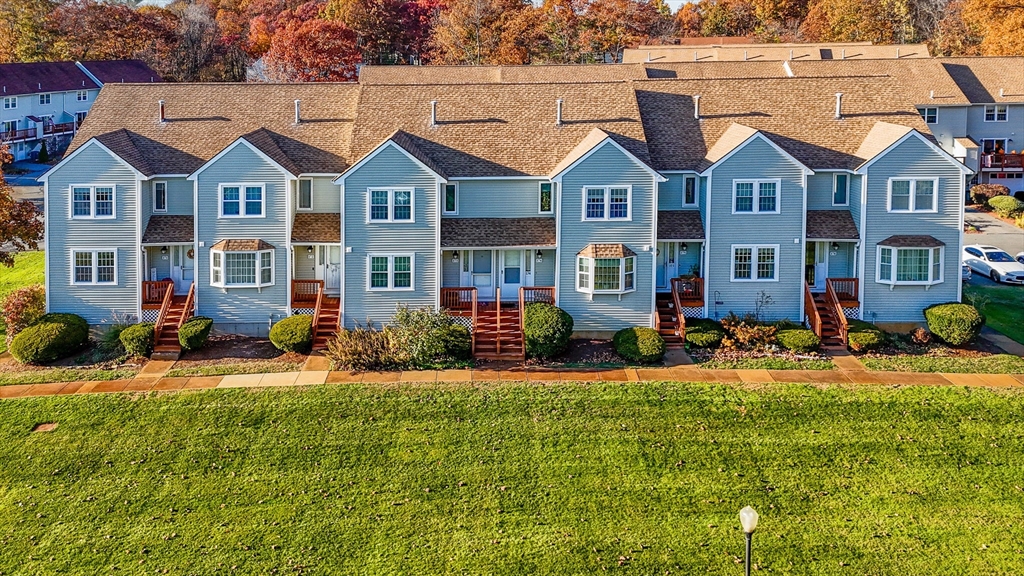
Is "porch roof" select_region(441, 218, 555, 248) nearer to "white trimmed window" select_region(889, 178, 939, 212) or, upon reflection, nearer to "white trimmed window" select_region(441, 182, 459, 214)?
"white trimmed window" select_region(441, 182, 459, 214)

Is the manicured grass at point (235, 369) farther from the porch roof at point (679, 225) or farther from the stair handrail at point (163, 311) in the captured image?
the porch roof at point (679, 225)

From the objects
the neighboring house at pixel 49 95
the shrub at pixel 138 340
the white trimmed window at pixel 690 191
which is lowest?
the shrub at pixel 138 340

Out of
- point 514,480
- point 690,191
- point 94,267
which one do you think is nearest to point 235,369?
point 94,267

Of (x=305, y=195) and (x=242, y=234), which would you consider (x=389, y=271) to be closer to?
(x=305, y=195)

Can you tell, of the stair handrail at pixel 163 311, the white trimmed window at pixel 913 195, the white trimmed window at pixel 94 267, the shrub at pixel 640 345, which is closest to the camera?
the shrub at pixel 640 345

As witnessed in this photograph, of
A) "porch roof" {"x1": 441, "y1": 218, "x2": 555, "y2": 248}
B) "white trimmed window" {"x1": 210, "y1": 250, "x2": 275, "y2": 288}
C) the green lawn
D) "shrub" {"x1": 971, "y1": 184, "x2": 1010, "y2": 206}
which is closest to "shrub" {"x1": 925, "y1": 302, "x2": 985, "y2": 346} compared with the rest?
the green lawn

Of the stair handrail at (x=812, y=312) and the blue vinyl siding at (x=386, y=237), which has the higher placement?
the blue vinyl siding at (x=386, y=237)

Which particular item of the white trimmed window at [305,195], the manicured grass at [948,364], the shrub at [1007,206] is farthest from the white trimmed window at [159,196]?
the shrub at [1007,206]

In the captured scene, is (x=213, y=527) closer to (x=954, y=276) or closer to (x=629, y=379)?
(x=629, y=379)
